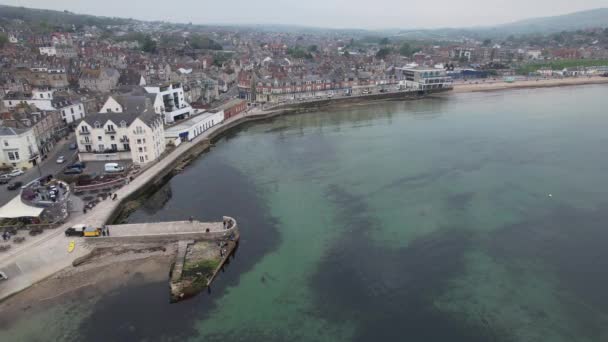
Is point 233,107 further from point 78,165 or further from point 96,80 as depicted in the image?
point 78,165

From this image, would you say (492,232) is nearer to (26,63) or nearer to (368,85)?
(368,85)

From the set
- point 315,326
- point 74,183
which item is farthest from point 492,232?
point 74,183

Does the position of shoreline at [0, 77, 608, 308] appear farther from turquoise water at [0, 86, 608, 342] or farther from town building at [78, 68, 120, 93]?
town building at [78, 68, 120, 93]

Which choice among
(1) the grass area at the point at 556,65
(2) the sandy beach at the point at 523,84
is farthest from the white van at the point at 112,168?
(1) the grass area at the point at 556,65

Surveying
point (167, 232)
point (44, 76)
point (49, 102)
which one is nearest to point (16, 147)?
point (49, 102)

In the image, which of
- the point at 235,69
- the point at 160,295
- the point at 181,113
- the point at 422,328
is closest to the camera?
the point at 422,328

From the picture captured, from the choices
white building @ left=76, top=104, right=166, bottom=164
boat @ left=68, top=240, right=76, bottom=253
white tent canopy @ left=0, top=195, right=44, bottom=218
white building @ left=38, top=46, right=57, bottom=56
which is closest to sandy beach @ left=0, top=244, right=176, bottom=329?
boat @ left=68, top=240, right=76, bottom=253

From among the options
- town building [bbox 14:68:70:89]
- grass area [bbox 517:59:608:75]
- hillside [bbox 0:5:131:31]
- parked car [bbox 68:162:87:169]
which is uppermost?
hillside [bbox 0:5:131:31]
